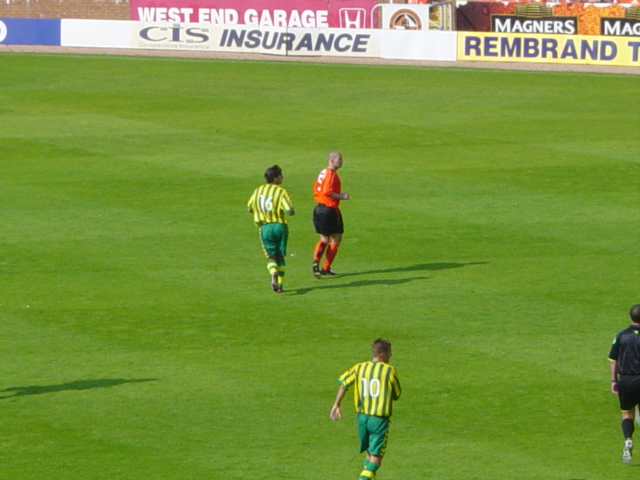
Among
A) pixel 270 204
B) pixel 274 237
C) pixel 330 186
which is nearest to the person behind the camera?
pixel 270 204

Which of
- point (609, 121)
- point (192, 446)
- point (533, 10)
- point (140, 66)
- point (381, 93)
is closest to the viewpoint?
point (192, 446)

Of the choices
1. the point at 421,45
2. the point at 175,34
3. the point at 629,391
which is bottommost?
the point at 629,391

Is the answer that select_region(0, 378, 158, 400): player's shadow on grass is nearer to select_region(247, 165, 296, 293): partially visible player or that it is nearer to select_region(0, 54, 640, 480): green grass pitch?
select_region(0, 54, 640, 480): green grass pitch

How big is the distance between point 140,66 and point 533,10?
20532mm

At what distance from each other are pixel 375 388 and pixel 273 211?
721 cm

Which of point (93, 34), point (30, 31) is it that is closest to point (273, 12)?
point (93, 34)

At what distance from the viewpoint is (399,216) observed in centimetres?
2444

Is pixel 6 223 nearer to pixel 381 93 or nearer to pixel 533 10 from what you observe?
pixel 381 93

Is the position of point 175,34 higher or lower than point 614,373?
higher

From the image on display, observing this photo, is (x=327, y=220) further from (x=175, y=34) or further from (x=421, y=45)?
(x=175, y=34)

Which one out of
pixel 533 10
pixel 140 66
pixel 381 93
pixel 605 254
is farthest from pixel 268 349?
pixel 533 10

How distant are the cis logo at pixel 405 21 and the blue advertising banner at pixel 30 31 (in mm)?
15643

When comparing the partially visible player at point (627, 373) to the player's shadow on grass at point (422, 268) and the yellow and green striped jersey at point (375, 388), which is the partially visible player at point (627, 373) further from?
the player's shadow on grass at point (422, 268)

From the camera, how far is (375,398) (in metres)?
11.0
